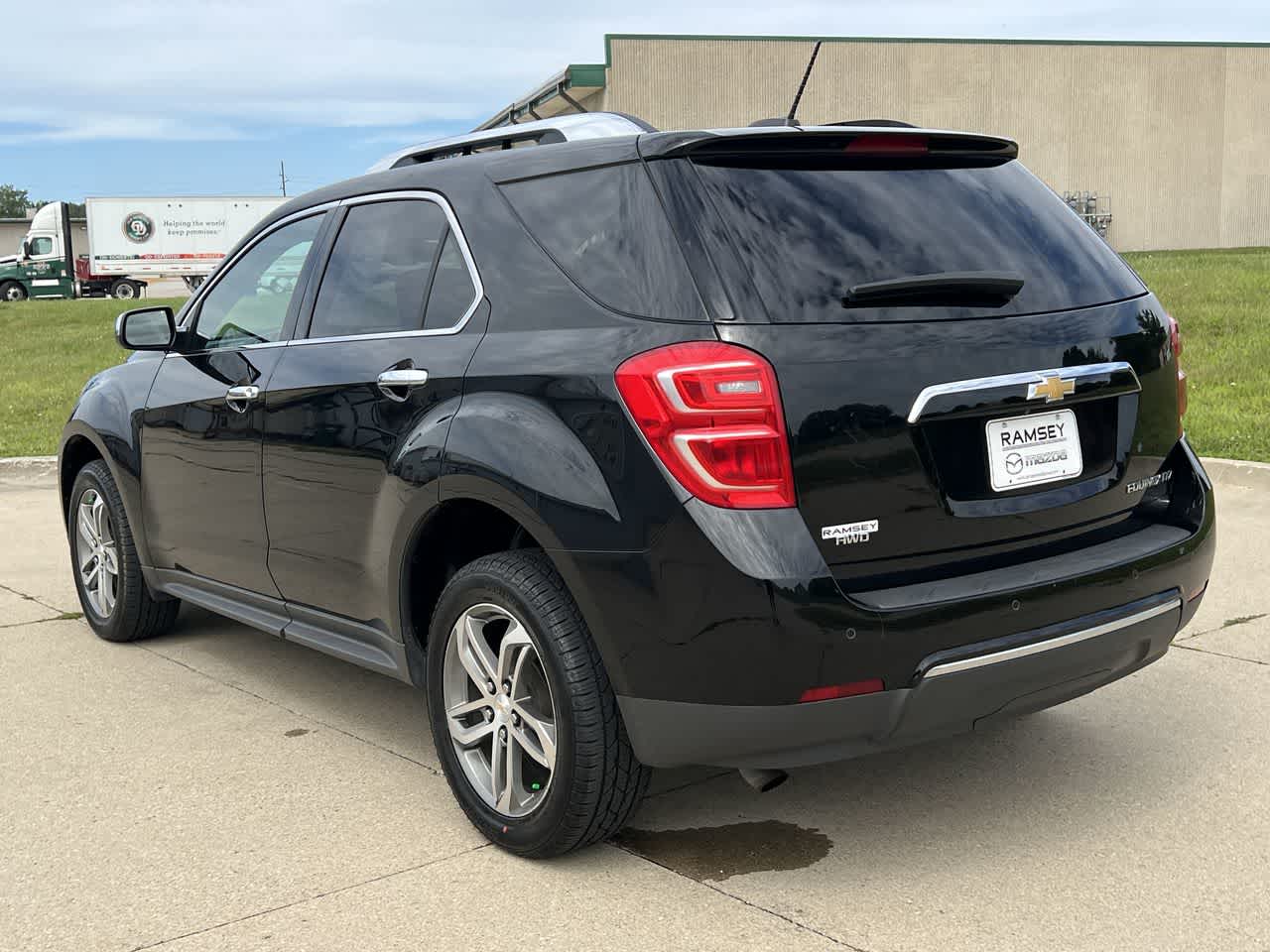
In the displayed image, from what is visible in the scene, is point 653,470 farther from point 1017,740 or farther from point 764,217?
point 1017,740

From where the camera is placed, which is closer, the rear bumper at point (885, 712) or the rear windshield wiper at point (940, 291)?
the rear bumper at point (885, 712)

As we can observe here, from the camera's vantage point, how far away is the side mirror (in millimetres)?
5312

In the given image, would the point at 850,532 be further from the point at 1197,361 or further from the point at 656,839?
the point at 1197,361

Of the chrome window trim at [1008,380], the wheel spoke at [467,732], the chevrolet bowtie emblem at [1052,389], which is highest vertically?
the chrome window trim at [1008,380]

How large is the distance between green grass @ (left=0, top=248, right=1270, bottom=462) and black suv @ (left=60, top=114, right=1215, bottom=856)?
20.5 ft

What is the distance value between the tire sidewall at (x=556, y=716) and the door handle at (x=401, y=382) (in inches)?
22.5

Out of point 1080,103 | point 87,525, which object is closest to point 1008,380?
point 87,525

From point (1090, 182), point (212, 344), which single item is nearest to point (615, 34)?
point (1090, 182)

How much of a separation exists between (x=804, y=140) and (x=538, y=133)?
47.0 inches

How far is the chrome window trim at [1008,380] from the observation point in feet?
10.5

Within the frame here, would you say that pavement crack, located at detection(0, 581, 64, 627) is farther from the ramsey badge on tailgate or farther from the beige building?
the beige building

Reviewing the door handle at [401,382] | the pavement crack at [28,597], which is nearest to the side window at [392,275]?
the door handle at [401,382]

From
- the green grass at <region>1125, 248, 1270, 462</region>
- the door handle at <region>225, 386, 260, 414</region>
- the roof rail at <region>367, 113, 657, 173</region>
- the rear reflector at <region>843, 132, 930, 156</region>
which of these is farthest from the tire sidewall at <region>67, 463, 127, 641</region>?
the green grass at <region>1125, 248, 1270, 462</region>

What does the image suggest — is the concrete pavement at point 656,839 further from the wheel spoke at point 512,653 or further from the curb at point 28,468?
the curb at point 28,468
